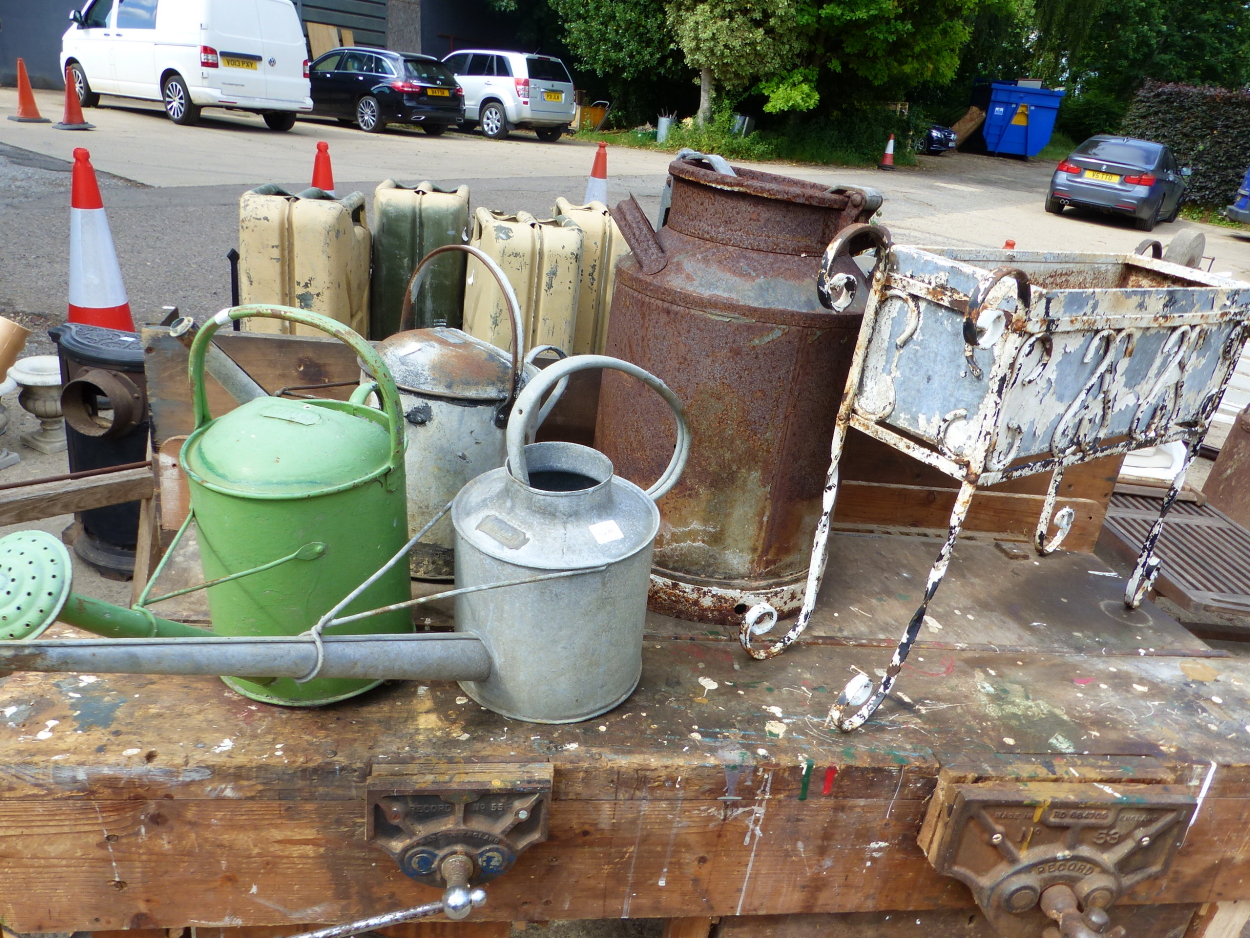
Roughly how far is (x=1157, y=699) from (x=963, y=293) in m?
1.07

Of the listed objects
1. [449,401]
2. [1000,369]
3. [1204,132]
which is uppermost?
[1204,132]

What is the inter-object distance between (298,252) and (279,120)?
10.9 metres

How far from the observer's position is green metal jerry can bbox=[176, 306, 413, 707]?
4.61ft

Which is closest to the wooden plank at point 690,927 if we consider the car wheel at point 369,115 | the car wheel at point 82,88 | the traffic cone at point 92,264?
the traffic cone at point 92,264

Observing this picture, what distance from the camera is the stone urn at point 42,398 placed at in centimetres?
347

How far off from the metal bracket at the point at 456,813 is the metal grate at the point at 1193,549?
89.2 inches

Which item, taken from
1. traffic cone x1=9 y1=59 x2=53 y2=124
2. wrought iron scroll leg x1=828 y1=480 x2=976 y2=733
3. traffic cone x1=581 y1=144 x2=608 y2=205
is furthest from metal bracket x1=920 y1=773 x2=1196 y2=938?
traffic cone x1=9 y1=59 x2=53 y2=124

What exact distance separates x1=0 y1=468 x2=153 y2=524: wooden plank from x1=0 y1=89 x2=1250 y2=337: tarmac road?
1.51ft

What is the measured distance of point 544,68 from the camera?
48.7 ft

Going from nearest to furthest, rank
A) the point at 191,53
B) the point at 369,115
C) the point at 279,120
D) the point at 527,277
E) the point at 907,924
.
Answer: the point at 907,924
the point at 527,277
the point at 191,53
the point at 279,120
the point at 369,115

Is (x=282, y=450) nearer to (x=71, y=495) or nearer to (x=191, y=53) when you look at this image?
(x=71, y=495)

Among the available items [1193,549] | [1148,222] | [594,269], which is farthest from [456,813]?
[1148,222]

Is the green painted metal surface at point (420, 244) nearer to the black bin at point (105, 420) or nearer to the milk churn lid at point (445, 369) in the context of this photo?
the black bin at point (105, 420)

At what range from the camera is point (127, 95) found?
1105cm
